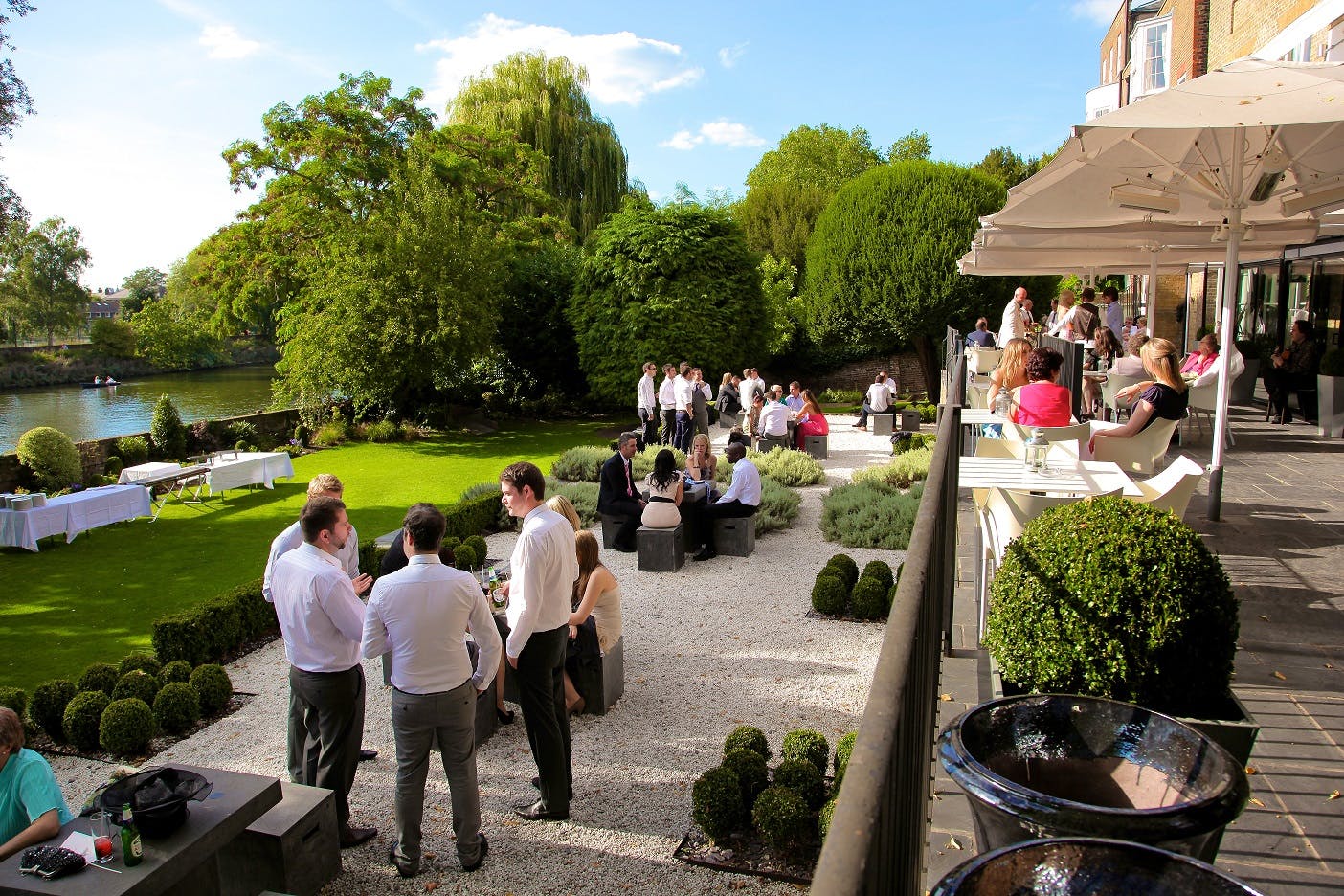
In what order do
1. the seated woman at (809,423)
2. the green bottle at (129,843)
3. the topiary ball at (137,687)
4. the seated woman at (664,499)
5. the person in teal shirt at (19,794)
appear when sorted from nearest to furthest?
the green bottle at (129,843)
the person in teal shirt at (19,794)
the topiary ball at (137,687)
the seated woman at (664,499)
the seated woman at (809,423)

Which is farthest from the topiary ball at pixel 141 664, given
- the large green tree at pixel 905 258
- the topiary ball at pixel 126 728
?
the large green tree at pixel 905 258

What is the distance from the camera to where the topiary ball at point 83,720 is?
22.2ft

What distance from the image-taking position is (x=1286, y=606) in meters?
5.36

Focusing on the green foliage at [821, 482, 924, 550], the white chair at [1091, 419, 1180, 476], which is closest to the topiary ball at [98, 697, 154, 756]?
the white chair at [1091, 419, 1180, 476]

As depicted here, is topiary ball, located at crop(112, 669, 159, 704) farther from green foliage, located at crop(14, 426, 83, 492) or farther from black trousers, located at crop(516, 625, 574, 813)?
green foliage, located at crop(14, 426, 83, 492)

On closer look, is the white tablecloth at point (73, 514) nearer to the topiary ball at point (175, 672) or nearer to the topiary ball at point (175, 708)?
the topiary ball at point (175, 672)

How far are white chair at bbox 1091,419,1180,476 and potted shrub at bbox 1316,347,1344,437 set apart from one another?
5279 mm

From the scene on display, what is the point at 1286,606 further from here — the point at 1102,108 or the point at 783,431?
the point at 1102,108

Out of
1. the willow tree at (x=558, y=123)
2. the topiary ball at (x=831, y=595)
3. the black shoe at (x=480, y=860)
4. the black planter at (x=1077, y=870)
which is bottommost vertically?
the black shoe at (x=480, y=860)

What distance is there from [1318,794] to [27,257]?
6532 centimetres

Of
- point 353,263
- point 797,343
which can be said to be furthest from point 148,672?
point 797,343

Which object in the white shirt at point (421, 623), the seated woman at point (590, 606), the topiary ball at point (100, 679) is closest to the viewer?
the white shirt at point (421, 623)

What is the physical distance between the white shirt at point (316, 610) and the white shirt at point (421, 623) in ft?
0.87

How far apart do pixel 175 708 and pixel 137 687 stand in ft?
1.53
